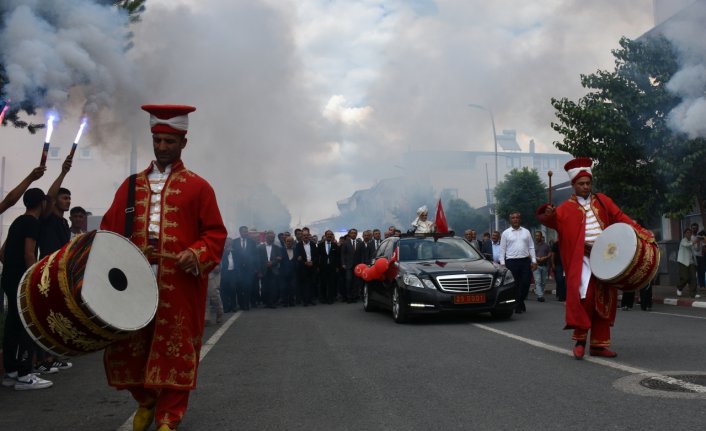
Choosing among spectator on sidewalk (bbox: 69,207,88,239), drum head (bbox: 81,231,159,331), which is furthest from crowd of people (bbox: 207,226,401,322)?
drum head (bbox: 81,231,159,331)

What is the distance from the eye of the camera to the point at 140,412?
4121 millimetres

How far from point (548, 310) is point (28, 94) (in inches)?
361

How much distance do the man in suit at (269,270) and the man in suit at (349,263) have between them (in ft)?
5.91

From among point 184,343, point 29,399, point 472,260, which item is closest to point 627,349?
point 472,260

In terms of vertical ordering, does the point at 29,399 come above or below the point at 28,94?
below

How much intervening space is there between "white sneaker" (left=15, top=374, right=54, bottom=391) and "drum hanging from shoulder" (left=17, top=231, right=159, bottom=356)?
2699 mm

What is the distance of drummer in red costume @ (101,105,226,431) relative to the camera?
397 cm

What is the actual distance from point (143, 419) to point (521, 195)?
3272 cm

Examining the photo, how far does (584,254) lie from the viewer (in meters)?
6.71

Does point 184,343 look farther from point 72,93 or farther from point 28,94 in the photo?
point 72,93

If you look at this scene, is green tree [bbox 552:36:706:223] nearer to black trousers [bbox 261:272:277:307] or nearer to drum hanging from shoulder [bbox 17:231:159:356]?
black trousers [bbox 261:272:277:307]

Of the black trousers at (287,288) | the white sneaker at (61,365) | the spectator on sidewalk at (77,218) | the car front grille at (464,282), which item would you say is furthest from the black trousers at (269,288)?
the white sneaker at (61,365)

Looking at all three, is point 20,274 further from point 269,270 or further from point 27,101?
point 269,270

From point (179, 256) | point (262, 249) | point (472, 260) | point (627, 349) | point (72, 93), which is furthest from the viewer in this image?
point (262, 249)
